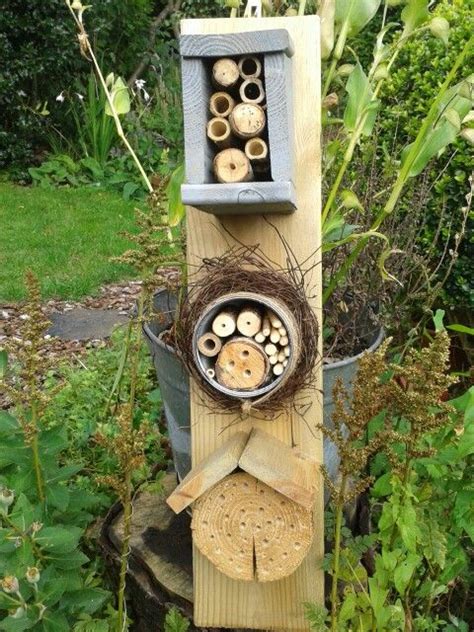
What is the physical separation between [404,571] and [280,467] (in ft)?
1.05

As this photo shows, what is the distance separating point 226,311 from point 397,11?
16.1 ft

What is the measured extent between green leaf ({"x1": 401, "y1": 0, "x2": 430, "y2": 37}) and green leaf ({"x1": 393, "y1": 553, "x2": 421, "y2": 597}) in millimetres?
1270

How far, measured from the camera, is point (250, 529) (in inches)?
59.7

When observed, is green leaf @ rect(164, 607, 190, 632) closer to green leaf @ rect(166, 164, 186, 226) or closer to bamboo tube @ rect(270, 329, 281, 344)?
bamboo tube @ rect(270, 329, 281, 344)

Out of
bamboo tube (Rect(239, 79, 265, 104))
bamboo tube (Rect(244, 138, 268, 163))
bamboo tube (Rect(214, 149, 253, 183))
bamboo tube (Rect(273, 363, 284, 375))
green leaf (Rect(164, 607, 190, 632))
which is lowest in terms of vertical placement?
green leaf (Rect(164, 607, 190, 632))

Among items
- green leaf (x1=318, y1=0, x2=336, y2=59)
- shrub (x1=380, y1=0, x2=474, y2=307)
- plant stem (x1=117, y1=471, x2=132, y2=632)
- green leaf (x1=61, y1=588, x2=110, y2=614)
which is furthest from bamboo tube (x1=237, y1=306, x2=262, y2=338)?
shrub (x1=380, y1=0, x2=474, y2=307)

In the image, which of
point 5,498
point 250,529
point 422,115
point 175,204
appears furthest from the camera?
point 422,115

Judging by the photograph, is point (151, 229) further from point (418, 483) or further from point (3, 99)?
point (3, 99)

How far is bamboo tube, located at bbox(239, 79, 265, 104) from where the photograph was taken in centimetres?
143

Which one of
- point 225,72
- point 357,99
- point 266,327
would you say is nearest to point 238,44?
point 225,72

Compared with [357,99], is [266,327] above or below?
below

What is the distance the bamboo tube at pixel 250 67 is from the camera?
4.65 ft

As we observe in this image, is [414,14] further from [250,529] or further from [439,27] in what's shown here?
[250,529]

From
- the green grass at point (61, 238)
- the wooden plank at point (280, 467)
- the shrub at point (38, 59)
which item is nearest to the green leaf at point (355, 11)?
the wooden plank at point (280, 467)
